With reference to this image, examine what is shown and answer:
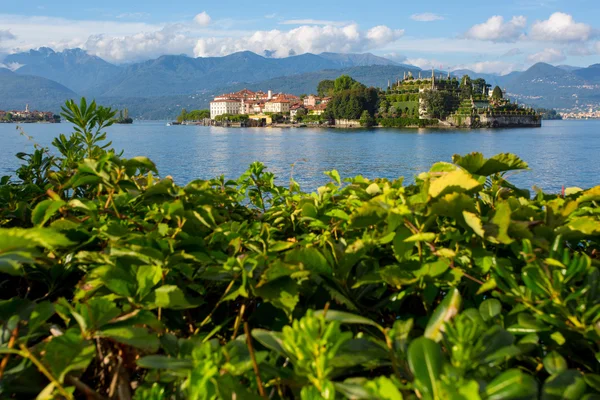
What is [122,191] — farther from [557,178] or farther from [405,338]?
[557,178]

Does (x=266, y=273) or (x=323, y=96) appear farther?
(x=323, y=96)

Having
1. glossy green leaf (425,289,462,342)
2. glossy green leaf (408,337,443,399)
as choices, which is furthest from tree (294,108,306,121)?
glossy green leaf (408,337,443,399)

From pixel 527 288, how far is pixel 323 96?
116m

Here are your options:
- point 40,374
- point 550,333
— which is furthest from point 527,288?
point 40,374

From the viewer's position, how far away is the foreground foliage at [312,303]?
52cm

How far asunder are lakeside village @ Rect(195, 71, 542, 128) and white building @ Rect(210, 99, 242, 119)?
13552 mm

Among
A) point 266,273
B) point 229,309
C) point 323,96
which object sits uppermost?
point 323,96

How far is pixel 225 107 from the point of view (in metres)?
A: 122

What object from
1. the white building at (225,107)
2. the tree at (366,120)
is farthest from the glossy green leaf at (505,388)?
the white building at (225,107)

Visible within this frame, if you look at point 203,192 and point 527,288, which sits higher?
point 203,192

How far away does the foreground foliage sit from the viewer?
52 cm

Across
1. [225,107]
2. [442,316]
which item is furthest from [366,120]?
[442,316]

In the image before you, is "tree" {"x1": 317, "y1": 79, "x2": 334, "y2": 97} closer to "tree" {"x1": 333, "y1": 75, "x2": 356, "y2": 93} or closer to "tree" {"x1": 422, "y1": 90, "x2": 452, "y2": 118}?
"tree" {"x1": 333, "y1": 75, "x2": 356, "y2": 93}

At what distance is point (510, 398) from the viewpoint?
48cm
